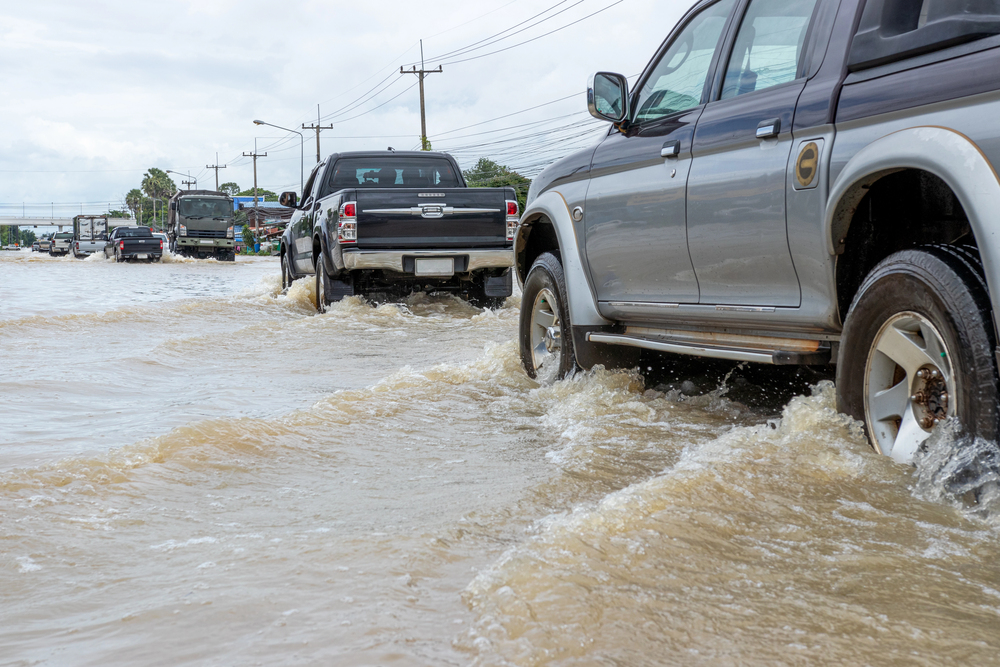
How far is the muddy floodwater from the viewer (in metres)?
2.10

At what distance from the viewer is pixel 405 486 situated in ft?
11.7

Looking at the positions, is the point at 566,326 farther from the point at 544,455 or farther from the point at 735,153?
the point at 735,153

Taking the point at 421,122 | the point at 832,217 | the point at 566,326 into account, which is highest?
the point at 421,122

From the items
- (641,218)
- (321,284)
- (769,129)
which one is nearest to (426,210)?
(321,284)

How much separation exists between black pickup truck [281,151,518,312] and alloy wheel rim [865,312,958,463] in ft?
21.7

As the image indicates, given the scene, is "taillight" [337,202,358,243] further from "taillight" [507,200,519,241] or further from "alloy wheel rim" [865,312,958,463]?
"alloy wheel rim" [865,312,958,463]

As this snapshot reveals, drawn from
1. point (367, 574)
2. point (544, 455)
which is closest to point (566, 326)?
point (544, 455)

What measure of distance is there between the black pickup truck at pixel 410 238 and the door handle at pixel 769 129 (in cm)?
603

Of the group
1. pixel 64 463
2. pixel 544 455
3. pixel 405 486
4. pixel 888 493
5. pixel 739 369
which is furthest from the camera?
pixel 739 369

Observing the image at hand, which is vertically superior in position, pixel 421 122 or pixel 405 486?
pixel 421 122

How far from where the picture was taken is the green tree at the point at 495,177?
44.7m

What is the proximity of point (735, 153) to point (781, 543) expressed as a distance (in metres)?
1.70

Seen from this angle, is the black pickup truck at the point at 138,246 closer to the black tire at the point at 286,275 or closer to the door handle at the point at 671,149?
the black tire at the point at 286,275

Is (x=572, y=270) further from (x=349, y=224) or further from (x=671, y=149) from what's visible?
(x=349, y=224)
